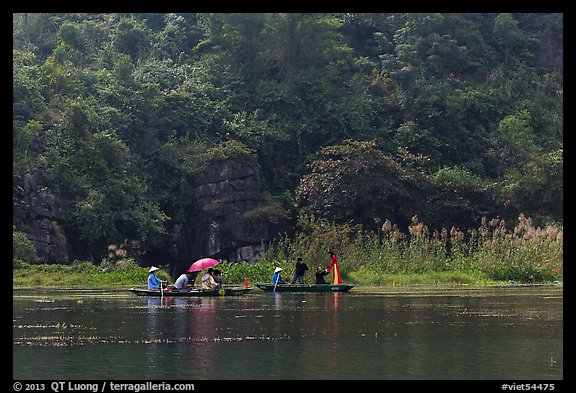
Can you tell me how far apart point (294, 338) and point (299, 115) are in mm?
37239

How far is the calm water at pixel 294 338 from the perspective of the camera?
17.2m

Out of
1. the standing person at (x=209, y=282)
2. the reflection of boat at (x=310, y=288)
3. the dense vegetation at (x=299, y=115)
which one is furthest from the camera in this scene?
the dense vegetation at (x=299, y=115)

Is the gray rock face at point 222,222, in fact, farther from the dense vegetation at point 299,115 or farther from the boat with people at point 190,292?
the boat with people at point 190,292

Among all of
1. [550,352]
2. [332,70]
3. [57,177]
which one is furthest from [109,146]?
[550,352]

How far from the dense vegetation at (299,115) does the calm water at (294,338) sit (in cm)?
1790

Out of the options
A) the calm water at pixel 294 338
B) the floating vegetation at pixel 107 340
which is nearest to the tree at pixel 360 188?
Answer: the calm water at pixel 294 338

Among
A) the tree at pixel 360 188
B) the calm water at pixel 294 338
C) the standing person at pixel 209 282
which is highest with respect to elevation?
the tree at pixel 360 188

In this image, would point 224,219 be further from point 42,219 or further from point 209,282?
point 209,282

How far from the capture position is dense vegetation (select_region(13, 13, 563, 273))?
5119 cm

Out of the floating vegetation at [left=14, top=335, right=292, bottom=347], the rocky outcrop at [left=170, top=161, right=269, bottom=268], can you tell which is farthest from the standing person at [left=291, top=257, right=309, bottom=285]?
the floating vegetation at [left=14, top=335, right=292, bottom=347]

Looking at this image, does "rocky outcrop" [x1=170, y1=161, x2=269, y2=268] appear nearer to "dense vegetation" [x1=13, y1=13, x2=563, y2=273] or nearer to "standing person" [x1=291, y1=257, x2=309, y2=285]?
"dense vegetation" [x1=13, y1=13, x2=563, y2=273]

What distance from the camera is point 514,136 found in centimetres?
5716

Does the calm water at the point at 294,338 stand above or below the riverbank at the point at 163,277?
below

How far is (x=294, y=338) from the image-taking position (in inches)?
850
